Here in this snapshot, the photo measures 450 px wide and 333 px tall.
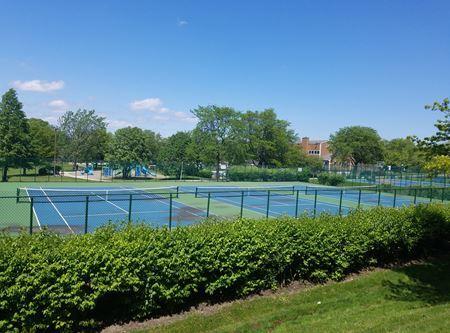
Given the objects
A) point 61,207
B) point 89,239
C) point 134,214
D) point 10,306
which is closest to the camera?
point 10,306

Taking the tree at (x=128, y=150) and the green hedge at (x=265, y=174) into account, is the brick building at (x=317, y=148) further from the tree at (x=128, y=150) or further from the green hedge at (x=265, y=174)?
the tree at (x=128, y=150)

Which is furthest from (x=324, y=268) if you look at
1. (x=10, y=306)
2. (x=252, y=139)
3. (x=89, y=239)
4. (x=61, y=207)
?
(x=252, y=139)

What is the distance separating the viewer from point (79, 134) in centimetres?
7400

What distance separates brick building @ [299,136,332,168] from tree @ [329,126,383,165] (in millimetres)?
21316

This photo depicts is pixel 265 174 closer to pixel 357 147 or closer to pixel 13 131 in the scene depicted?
pixel 13 131

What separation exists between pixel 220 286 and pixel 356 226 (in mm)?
4543

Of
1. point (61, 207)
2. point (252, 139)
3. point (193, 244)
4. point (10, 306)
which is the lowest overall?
point (61, 207)

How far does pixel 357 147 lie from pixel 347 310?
3870 inches

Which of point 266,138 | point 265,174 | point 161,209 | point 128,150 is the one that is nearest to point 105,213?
point 161,209

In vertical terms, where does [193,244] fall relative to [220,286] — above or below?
above

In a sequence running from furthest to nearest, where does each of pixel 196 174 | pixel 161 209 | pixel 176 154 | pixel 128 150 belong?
1. pixel 176 154
2. pixel 196 174
3. pixel 128 150
4. pixel 161 209

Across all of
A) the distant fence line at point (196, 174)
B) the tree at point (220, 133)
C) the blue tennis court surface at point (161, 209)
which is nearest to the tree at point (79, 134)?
the distant fence line at point (196, 174)

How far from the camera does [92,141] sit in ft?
247

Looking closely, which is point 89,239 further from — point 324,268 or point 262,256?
point 324,268
